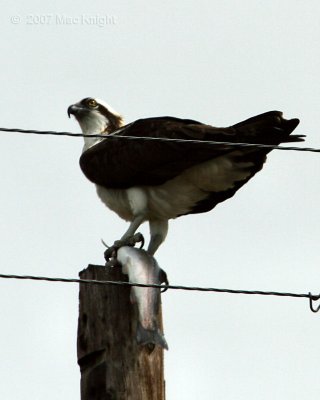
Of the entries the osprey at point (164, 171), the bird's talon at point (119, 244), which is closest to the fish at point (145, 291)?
the bird's talon at point (119, 244)

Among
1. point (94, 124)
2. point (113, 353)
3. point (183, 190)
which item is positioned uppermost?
point (94, 124)

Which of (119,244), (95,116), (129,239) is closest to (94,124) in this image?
(95,116)

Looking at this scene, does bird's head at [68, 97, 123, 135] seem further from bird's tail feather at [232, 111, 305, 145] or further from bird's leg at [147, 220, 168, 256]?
bird's tail feather at [232, 111, 305, 145]

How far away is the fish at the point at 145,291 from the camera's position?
6.80 metres

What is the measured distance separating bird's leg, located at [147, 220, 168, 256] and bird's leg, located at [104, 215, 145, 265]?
5.9 inches

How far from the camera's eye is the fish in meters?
6.80

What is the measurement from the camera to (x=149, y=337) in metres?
6.75

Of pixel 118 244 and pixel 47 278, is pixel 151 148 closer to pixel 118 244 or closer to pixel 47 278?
pixel 118 244

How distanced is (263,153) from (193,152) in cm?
53

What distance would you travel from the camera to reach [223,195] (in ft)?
31.9

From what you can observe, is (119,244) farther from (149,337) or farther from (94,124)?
(94,124)

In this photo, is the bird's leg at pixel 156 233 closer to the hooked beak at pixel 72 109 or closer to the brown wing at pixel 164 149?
the brown wing at pixel 164 149

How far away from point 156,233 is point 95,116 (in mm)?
1822

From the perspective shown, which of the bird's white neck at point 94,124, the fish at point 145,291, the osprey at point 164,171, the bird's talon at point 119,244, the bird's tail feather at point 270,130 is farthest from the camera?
the bird's white neck at point 94,124
